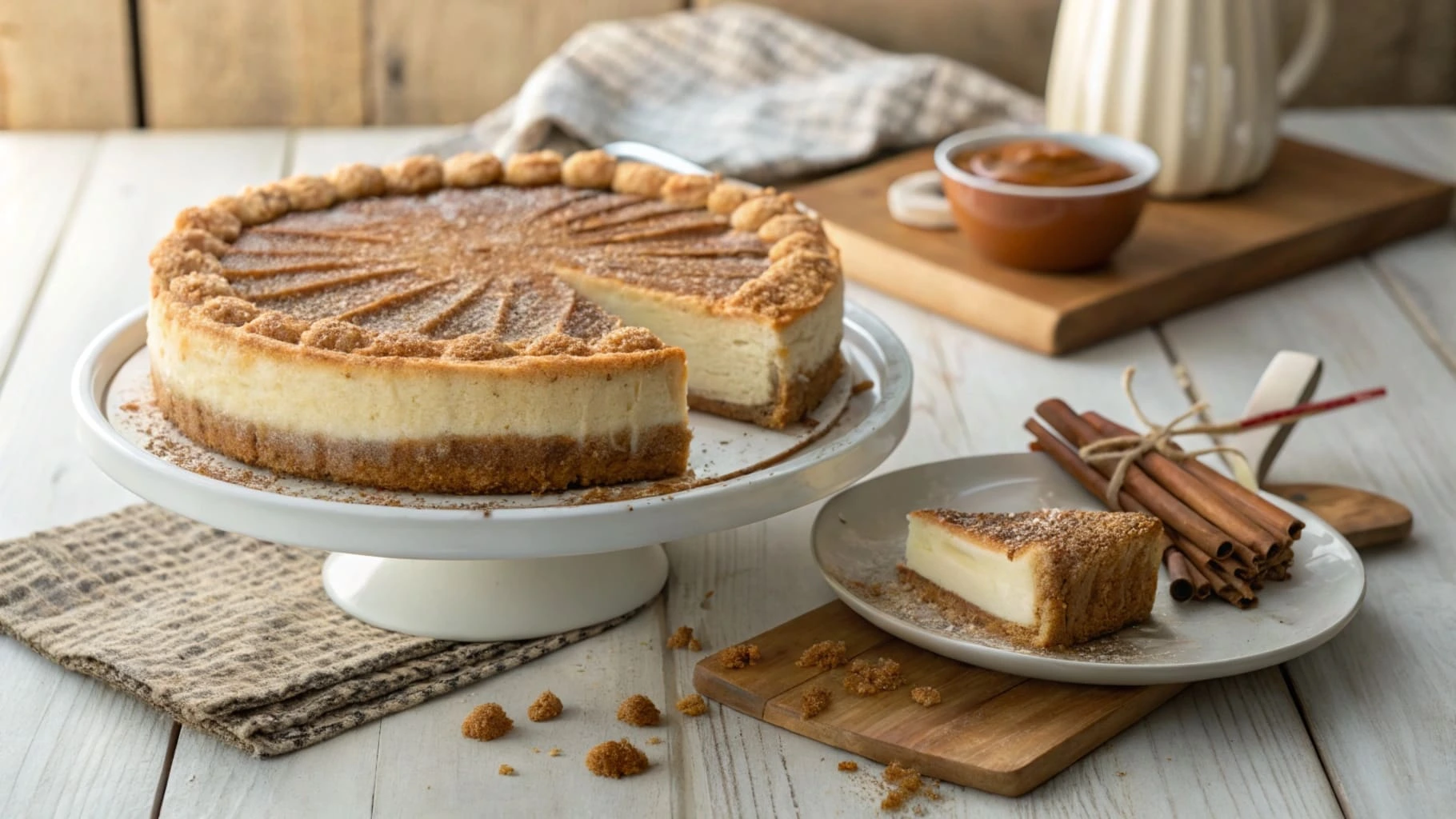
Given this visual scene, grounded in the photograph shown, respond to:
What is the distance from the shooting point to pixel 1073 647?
2012mm

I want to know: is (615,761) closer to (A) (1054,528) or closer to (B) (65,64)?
(A) (1054,528)

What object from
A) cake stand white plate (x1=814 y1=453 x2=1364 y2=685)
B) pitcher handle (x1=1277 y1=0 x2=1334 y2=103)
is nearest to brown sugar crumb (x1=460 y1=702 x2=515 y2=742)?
cake stand white plate (x1=814 y1=453 x2=1364 y2=685)

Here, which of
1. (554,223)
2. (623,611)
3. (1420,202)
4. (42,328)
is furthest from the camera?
(1420,202)

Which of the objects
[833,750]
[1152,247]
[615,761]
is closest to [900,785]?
[833,750]

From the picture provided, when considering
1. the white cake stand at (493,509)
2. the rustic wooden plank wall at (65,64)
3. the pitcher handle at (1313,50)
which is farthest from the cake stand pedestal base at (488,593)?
the rustic wooden plank wall at (65,64)

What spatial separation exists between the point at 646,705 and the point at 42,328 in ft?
6.50

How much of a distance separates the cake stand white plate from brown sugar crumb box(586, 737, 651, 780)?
1.22ft

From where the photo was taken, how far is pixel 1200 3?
363cm

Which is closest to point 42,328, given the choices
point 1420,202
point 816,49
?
point 816,49

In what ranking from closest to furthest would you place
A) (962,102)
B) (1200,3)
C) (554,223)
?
(554,223) → (1200,3) → (962,102)

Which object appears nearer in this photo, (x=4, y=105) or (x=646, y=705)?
(x=646, y=705)

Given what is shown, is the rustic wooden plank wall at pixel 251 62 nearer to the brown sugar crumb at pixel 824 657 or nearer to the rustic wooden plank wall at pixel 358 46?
the rustic wooden plank wall at pixel 358 46

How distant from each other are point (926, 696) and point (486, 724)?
55cm

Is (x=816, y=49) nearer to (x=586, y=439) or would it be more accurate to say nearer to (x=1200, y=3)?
(x=1200, y=3)
